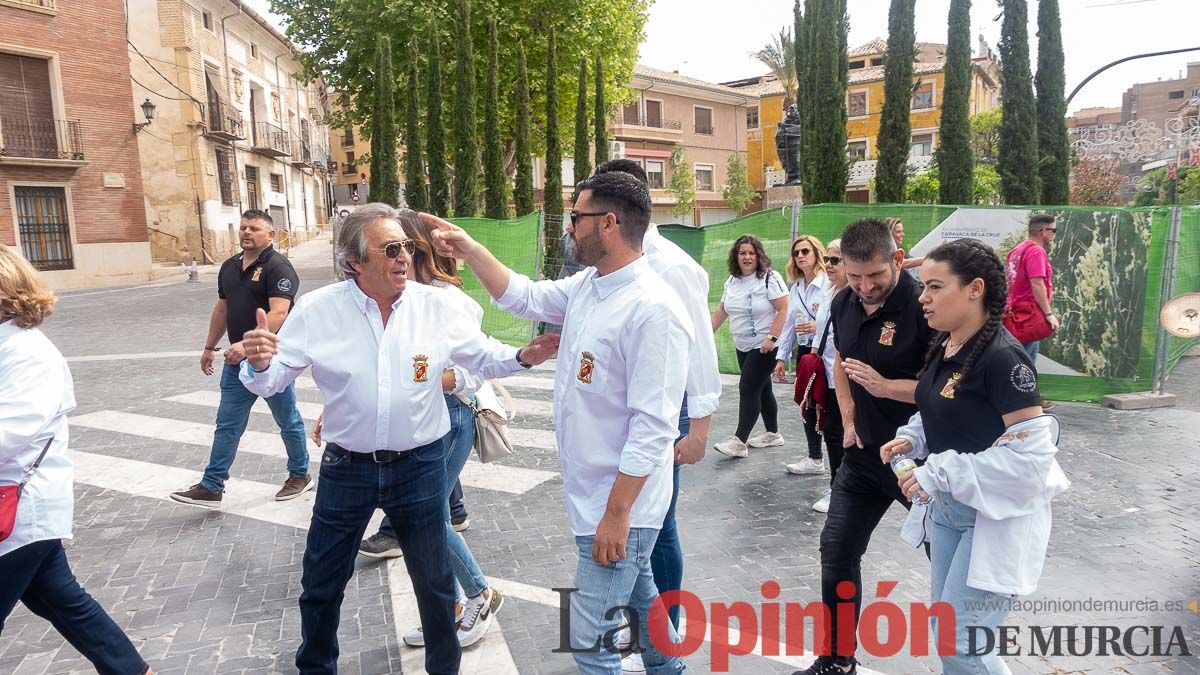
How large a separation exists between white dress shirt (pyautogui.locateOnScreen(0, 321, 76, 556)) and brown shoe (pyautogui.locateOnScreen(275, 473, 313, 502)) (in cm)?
300

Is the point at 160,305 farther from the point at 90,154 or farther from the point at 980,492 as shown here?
the point at 980,492

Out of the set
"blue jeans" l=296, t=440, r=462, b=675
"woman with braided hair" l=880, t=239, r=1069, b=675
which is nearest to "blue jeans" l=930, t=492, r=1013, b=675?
"woman with braided hair" l=880, t=239, r=1069, b=675

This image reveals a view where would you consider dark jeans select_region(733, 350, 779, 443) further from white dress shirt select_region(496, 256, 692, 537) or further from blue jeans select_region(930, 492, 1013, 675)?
white dress shirt select_region(496, 256, 692, 537)

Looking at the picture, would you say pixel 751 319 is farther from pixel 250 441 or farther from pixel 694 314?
pixel 250 441

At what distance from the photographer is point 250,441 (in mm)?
7441

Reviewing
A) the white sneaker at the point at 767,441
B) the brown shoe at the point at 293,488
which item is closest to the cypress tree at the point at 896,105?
the white sneaker at the point at 767,441

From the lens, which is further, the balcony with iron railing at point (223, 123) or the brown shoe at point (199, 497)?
the balcony with iron railing at point (223, 123)

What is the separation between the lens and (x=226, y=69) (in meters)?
34.5

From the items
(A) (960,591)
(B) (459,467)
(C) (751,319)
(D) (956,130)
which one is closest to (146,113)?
(D) (956,130)

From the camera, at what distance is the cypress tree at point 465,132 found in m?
21.2

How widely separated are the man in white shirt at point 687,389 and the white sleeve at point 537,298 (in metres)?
0.50

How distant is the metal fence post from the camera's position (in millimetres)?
8343

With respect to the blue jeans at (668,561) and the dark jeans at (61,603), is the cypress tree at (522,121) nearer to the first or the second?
the blue jeans at (668,561)

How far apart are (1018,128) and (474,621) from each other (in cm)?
1743
